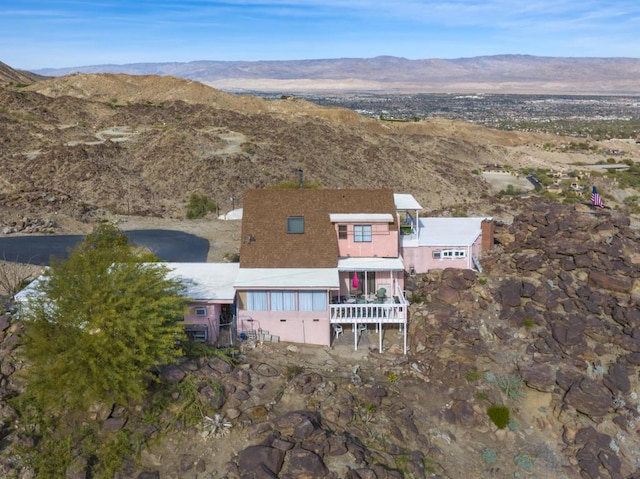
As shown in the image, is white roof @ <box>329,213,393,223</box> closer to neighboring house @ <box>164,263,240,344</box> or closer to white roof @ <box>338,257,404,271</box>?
white roof @ <box>338,257,404,271</box>

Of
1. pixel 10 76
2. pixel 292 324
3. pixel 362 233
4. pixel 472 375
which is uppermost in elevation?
pixel 10 76

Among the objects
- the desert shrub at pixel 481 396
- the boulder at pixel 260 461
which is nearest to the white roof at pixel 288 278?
the desert shrub at pixel 481 396

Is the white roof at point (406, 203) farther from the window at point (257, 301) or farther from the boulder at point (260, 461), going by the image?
the boulder at point (260, 461)

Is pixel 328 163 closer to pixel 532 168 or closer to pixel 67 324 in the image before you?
pixel 532 168

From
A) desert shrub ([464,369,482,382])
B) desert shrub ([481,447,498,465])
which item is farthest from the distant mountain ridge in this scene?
desert shrub ([481,447,498,465])

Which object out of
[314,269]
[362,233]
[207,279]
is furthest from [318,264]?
[207,279]

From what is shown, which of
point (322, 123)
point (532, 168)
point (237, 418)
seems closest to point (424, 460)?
point (237, 418)

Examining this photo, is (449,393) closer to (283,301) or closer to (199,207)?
(283,301)
